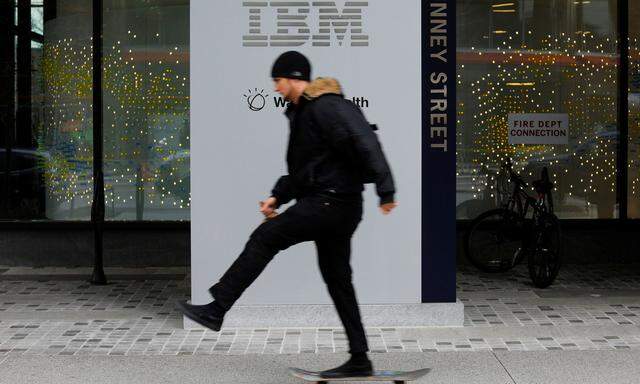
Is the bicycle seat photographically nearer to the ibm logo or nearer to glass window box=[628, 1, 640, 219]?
glass window box=[628, 1, 640, 219]

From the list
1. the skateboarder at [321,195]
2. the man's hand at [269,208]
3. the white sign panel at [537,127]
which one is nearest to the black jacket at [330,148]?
the skateboarder at [321,195]

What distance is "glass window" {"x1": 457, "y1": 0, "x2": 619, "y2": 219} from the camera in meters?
11.8

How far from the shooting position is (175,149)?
11648 millimetres

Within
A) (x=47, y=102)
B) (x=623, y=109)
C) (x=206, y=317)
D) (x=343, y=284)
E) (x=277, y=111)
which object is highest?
(x=47, y=102)

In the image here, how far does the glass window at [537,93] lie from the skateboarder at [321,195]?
5.98 m

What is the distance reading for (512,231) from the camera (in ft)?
35.1

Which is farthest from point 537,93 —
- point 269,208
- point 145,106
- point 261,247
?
point 261,247

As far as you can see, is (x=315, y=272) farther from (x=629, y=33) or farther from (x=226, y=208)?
(x=629, y=33)

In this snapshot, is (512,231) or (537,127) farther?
(537,127)

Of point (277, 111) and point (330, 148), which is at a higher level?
point (277, 111)

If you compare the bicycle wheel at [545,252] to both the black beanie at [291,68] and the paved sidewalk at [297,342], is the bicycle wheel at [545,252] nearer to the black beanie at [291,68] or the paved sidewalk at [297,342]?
the paved sidewalk at [297,342]

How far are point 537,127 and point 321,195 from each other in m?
6.48

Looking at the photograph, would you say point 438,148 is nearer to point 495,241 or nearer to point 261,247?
point 261,247

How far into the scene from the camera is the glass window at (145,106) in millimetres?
11547
